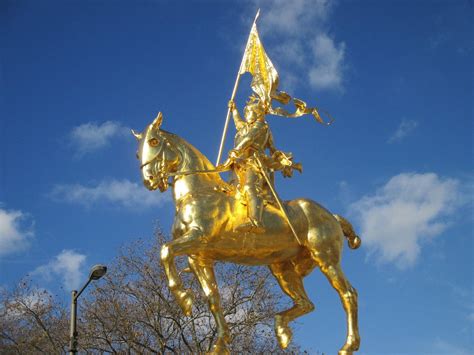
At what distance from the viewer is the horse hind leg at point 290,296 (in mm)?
9141

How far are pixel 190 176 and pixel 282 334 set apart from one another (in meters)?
2.43

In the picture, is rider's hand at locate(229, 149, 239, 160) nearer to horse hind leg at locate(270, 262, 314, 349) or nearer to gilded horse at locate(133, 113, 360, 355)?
gilded horse at locate(133, 113, 360, 355)

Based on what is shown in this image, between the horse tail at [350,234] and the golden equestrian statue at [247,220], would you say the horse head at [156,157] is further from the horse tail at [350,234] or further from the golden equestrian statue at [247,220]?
the horse tail at [350,234]

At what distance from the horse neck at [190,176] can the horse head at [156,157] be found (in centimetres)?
9

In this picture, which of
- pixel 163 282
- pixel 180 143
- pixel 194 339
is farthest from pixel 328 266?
pixel 163 282

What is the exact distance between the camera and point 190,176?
9.26 m

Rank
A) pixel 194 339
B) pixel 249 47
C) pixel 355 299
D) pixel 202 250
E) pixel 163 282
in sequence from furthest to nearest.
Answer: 1. pixel 163 282
2. pixel 194 339
3. pixel 249 47
4. pixel 355 299
5. pixel 202 250

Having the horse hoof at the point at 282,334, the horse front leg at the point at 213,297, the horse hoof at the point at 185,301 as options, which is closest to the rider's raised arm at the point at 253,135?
the horse front leg at the point at 213,297

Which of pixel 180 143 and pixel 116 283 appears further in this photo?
pixel 116 283

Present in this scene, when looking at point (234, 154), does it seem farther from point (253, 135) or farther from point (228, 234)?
point (228, 234)

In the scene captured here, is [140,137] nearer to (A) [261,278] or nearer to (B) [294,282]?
(B) [294,282]

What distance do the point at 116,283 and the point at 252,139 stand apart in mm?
10412

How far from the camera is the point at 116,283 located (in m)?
18.8

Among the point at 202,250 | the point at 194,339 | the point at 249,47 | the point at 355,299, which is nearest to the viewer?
the point at 202,250
